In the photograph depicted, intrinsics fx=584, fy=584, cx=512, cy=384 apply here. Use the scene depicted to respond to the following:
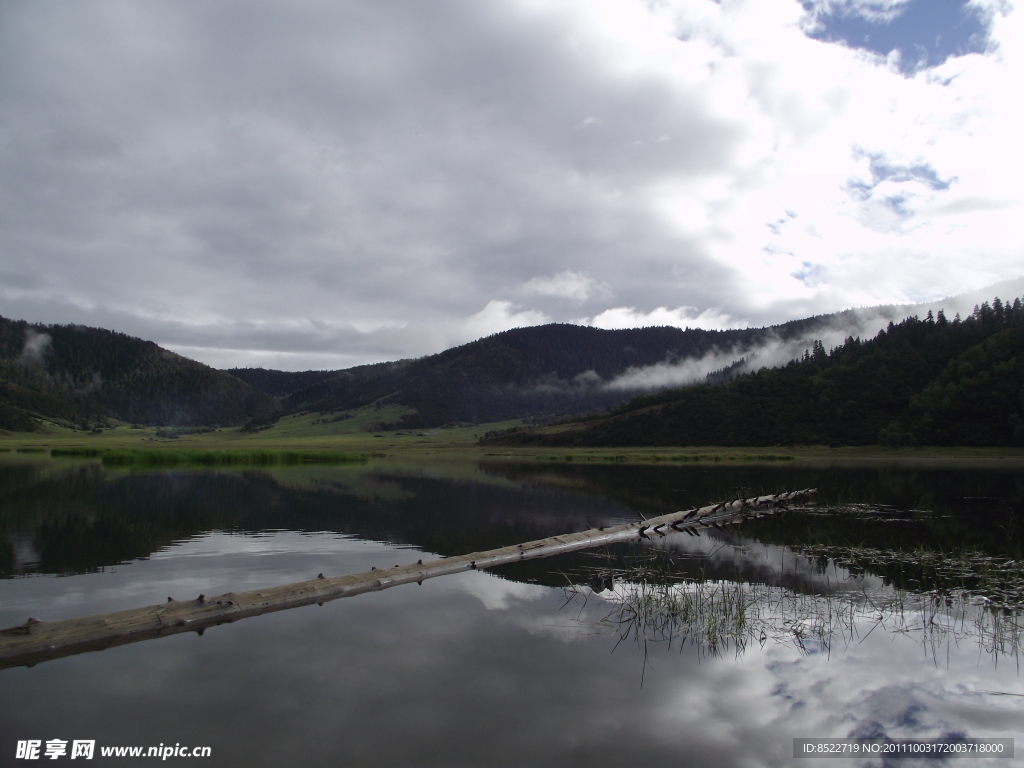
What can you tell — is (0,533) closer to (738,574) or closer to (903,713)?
(738,574)

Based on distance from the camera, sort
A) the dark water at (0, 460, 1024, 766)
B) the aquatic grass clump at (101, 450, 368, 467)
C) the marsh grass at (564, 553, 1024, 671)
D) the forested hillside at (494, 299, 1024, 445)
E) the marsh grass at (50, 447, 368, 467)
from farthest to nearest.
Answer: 1. the forested hillside at (494, 299, 1024, 445)
2. the marsh grass at (50, 447, 368, 467)
3. the aquatic grass clump at (101, 450, 368, 467)
4. the marsh grass at (564, 553, 1024, 671)
5. the dark water at (0, 460, 1024, 766)

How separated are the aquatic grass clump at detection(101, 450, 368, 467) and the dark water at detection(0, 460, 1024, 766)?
60401 mm

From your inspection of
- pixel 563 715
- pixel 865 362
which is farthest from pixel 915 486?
pixel 865 362

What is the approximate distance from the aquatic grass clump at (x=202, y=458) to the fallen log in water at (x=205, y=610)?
74.4 m

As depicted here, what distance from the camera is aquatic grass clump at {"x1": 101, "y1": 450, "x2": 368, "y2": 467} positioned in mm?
80750

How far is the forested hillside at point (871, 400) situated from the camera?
112125 mm

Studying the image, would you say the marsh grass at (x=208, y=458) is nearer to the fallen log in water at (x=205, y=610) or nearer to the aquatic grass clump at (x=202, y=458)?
the aquatic grass clump at (x=202, y=458)

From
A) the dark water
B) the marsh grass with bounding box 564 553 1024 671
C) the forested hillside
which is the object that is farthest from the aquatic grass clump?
the marsh grass with bounding box 564 553 1024 671

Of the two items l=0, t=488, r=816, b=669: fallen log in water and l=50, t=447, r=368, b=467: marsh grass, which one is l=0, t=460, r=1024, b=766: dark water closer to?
l=0, t=488, r=816, b=669: fallen log in water

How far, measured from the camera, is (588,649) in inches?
488

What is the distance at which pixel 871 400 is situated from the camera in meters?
130

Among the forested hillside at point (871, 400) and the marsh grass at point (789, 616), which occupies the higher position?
the forested hillside at point (871, 400)

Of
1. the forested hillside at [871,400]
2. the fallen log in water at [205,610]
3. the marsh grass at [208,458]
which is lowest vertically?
the marsh grass at [208,458]

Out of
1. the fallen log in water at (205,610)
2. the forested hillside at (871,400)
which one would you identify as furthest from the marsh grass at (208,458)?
the fallen log in water at (205,610)
